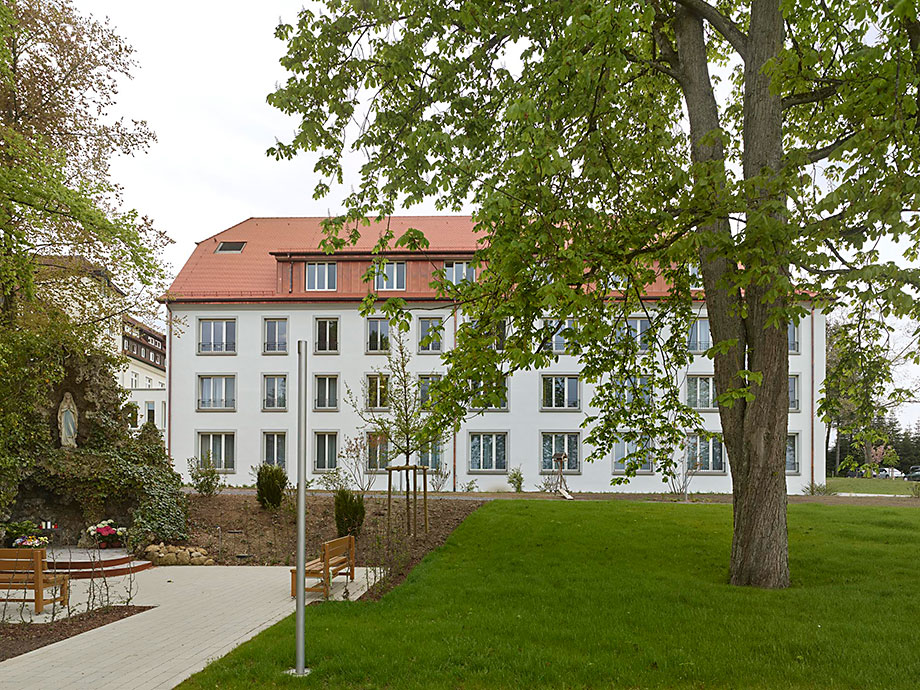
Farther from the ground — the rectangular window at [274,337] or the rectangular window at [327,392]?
the rectangular window at [274,337]

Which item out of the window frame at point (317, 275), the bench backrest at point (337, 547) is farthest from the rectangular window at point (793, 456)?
the bench backrest at point (337, 547)

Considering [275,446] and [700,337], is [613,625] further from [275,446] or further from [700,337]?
[275,446]

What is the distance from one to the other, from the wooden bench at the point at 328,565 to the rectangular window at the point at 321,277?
23.2 metres

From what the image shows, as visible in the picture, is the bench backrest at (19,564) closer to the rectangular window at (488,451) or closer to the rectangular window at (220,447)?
the rectangular window at (220,447)

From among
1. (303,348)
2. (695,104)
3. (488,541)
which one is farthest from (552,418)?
(303,348)

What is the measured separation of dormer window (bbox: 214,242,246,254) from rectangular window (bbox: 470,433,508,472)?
14.9 m

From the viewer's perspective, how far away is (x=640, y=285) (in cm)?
1194

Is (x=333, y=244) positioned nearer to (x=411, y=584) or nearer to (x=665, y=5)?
(x=411, y=584)

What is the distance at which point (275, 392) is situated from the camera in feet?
113

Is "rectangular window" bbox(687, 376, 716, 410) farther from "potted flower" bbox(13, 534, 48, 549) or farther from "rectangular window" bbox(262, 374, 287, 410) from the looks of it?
"potted flower" bbox(13, 534, 48, 549)

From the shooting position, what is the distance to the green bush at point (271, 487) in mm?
19109

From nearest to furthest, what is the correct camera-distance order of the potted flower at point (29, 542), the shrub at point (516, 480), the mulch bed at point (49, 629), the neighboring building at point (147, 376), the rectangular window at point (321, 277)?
1. the mulch bed at point (49, 629)
2. the potted flower at point (29, 542)
3. the shrub at point (516, 480)
4. the rectangular window at point (321, 277)
5. the neighboring building at point (147, 376)

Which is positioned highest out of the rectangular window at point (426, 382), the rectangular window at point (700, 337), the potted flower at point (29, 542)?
the rectangular window at point (700, 337)

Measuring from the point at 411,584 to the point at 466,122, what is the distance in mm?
6911
